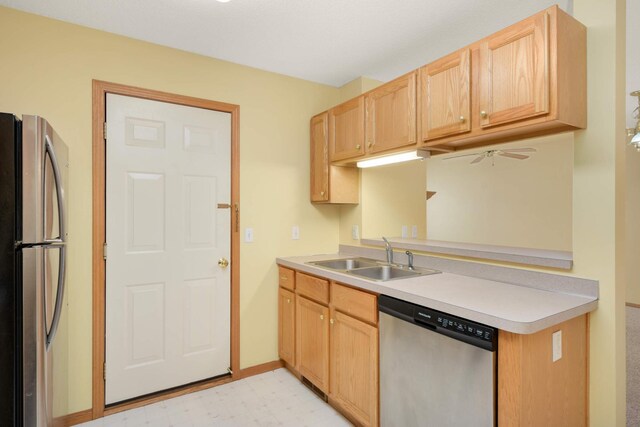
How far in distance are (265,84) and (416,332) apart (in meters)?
2.29

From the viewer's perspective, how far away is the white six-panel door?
2.34 metres

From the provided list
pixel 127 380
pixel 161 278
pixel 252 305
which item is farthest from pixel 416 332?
pixel 127 380

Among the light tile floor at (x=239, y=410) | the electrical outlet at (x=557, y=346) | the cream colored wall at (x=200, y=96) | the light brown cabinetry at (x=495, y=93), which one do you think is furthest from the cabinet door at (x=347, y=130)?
the light tile floor at (x=239, y=410)

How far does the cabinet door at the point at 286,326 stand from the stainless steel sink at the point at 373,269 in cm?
40

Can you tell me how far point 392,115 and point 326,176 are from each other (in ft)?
2.73

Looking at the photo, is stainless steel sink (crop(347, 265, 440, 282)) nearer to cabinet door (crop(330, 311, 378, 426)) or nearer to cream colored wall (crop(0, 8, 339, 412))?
cabinet door (crop(330, 311, 378, 426))

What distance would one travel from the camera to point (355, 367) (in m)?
2.10

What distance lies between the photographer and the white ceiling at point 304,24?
2.00 metres

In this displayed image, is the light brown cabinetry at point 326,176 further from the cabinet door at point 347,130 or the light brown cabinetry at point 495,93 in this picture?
the light brown cabinetry at point 495,93

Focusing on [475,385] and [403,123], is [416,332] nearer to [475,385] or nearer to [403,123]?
[475,385]

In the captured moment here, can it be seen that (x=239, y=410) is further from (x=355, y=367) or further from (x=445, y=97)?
(x=445, y=97)

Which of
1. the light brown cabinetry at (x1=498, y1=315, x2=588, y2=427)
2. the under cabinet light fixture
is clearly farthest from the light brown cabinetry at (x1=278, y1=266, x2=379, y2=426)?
the under cabinet light fixture

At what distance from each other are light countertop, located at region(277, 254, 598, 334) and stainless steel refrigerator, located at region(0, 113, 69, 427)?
1517mm

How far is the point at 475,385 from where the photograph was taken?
4.66 feet
